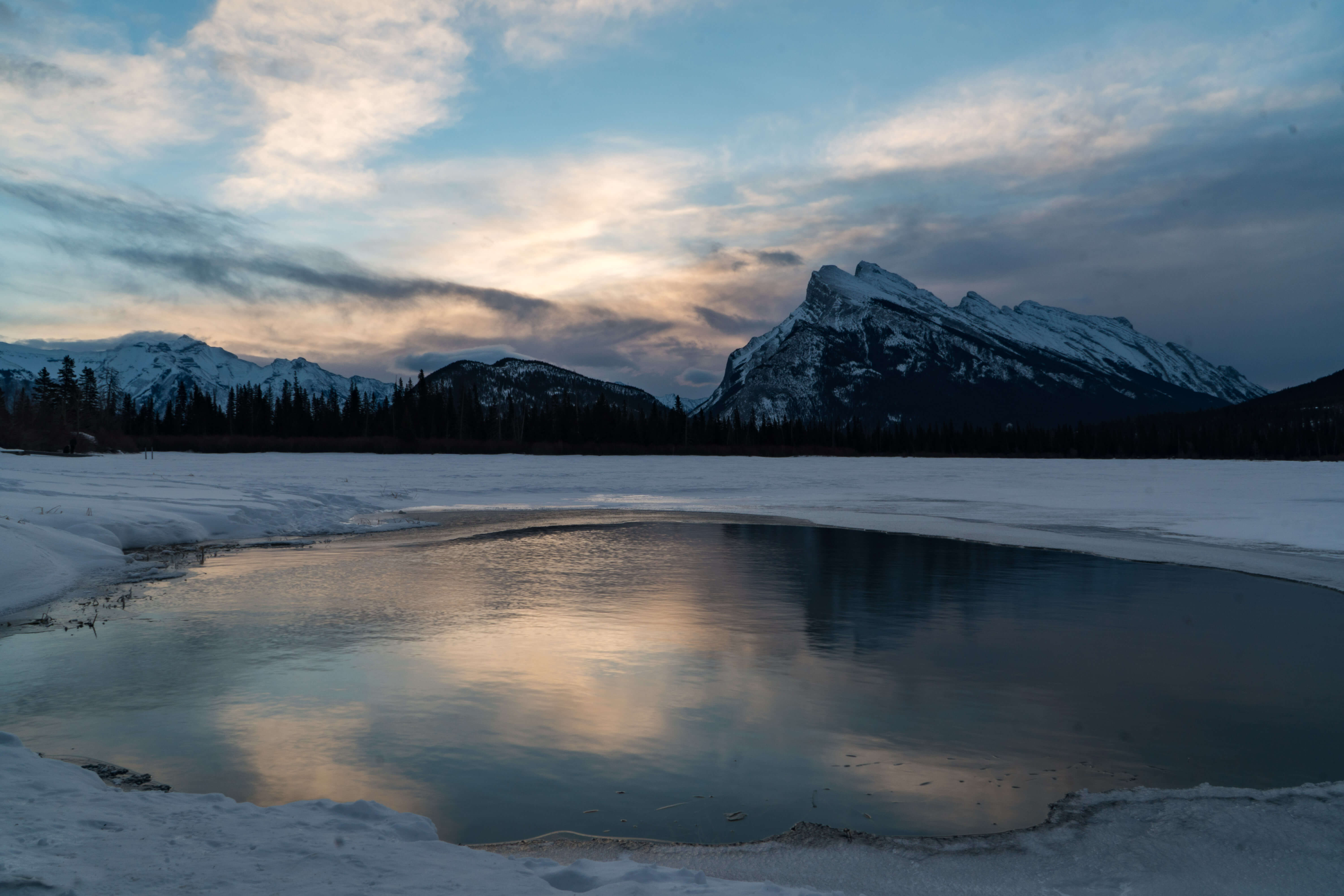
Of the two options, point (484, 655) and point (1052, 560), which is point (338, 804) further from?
point (1052, 560)

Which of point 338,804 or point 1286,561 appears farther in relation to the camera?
point 1286,561

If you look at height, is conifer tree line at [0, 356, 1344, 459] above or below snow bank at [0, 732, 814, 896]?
above

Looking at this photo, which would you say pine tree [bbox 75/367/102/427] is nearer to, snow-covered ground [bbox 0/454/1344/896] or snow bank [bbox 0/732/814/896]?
snow-covered ground [bbox 0/454/1344/896]

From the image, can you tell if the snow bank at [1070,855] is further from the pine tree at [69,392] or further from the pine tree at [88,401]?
the pine tree at [88,401]

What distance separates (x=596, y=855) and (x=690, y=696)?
3848 mm

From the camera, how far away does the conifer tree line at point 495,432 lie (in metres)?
108

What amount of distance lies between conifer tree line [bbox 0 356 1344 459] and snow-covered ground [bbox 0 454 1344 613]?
129 ft

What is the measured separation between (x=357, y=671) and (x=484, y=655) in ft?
5.44

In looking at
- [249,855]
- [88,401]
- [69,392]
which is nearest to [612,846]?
[249,855]

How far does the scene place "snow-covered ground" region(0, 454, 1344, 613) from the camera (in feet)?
62.2

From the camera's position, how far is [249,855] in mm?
4762

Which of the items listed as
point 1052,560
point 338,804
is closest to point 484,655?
point 338,804

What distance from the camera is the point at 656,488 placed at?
48.2 meters

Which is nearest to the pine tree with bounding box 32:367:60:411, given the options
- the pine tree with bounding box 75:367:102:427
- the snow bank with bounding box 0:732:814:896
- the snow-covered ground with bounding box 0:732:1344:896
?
the pine tree with bounding box 75:367:102:427
